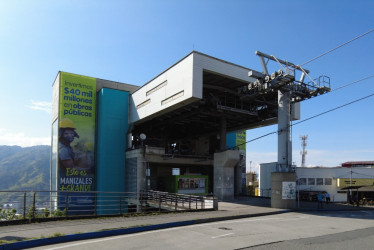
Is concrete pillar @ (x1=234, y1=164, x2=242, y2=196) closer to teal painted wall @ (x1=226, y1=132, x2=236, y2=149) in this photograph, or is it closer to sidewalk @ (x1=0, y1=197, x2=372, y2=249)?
teal painted wall @ (x1=226, y1=132, x2=236, y2=149)

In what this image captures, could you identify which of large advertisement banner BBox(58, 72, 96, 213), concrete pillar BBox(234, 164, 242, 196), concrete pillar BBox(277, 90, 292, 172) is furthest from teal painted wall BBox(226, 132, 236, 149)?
concrete pillar BBox(277, 90, 292, 172)

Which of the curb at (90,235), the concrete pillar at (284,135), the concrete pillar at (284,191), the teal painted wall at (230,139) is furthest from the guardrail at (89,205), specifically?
the teal painted wall at (230,139)

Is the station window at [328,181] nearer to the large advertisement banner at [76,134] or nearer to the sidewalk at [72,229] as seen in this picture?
the large advertisement banner at [76,134]

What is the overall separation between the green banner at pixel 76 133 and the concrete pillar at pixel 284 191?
22.3 metres

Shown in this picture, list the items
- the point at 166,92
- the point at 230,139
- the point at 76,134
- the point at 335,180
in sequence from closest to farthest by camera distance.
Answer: the point at 166,92
the point at 76,134
the point at 335,180
the point at 230,139

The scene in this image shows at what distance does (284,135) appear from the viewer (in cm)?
2330

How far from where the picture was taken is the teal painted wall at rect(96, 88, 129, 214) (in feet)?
118

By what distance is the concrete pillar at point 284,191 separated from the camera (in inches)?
834

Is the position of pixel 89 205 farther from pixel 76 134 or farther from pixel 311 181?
pixel 311 181

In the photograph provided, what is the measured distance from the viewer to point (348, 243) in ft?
31.9

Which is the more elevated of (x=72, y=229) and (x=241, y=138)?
(x=241, y=138)

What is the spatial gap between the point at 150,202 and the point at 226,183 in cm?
877

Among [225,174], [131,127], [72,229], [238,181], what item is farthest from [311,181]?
[72,229]

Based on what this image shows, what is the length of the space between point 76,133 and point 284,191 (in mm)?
24741
